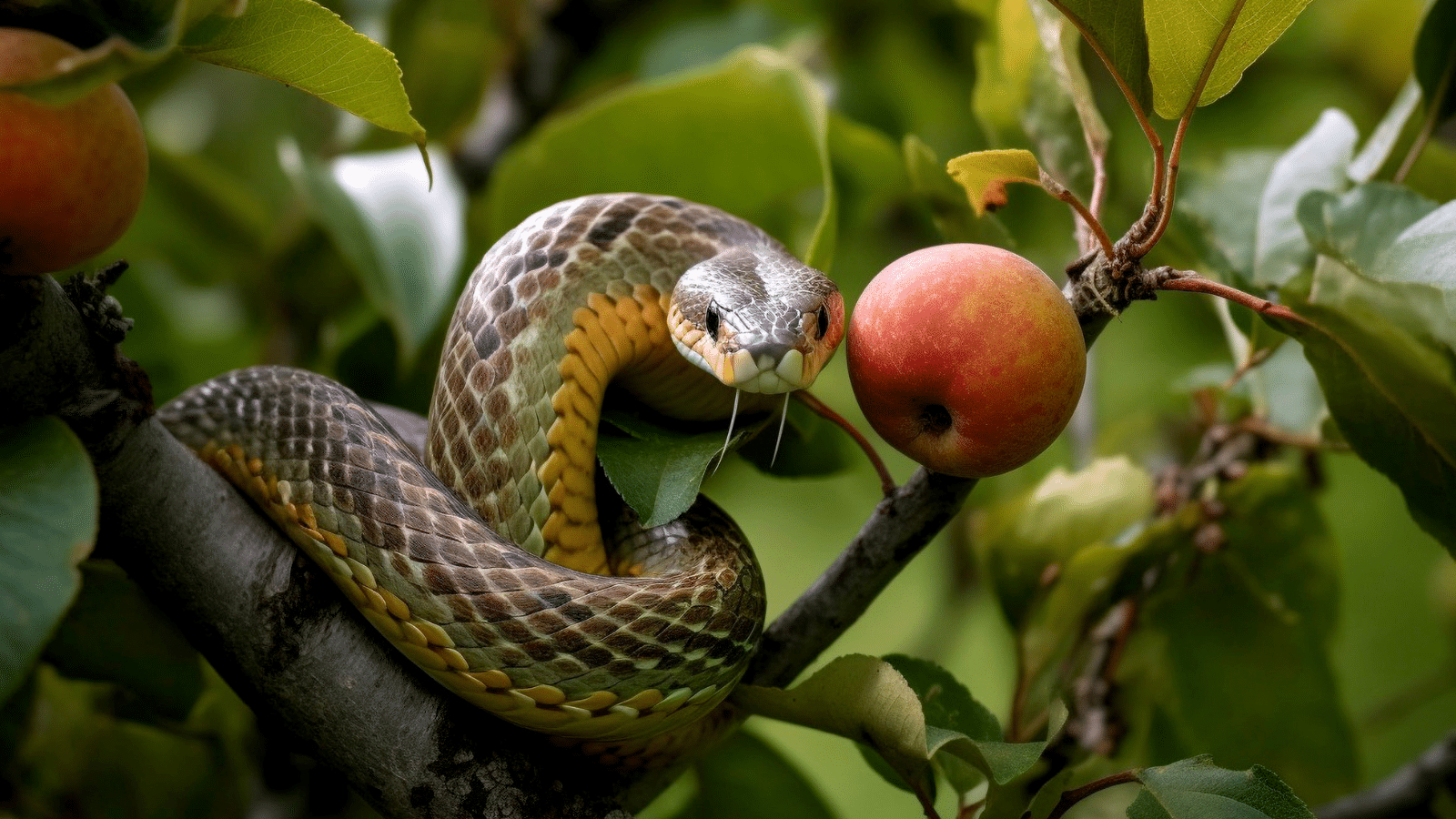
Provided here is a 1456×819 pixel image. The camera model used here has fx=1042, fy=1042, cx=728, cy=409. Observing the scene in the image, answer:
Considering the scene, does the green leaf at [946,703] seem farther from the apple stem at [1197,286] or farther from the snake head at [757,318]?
the apple stem at [1197,286]

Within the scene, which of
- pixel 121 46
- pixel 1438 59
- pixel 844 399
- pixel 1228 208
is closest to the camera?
pixel 121 46

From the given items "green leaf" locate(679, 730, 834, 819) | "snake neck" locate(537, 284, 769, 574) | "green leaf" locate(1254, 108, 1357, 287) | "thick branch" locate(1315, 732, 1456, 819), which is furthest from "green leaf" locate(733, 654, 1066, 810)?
"thick branch" locate(1315, 732, 1456, 819)

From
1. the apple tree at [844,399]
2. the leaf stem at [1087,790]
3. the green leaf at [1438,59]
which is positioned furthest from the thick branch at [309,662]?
the green leaf at [1438,59]

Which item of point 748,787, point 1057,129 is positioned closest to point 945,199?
point 1057,129

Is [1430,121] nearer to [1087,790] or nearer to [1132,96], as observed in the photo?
[1132,96]

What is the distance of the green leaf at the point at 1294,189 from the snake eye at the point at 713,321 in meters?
0.75

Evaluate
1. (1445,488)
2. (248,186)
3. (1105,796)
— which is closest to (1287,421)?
(1445,488)

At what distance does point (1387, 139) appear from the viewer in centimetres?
133

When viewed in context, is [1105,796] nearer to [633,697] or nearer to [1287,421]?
[1287,421]

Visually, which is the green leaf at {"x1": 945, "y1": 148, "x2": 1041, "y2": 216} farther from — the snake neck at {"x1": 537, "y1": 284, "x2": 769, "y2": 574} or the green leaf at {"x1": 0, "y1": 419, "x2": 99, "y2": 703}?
the green leaf at {"x1": 0, "y1": 419, "x2": 99, "y2": 703}

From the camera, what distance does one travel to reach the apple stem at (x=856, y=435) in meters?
0.96

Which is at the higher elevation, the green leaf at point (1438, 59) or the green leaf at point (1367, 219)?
the green leaf at point (1438, 59)

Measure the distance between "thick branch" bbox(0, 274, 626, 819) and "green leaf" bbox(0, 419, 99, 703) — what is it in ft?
0.44

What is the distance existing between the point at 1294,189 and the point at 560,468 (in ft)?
3.30
